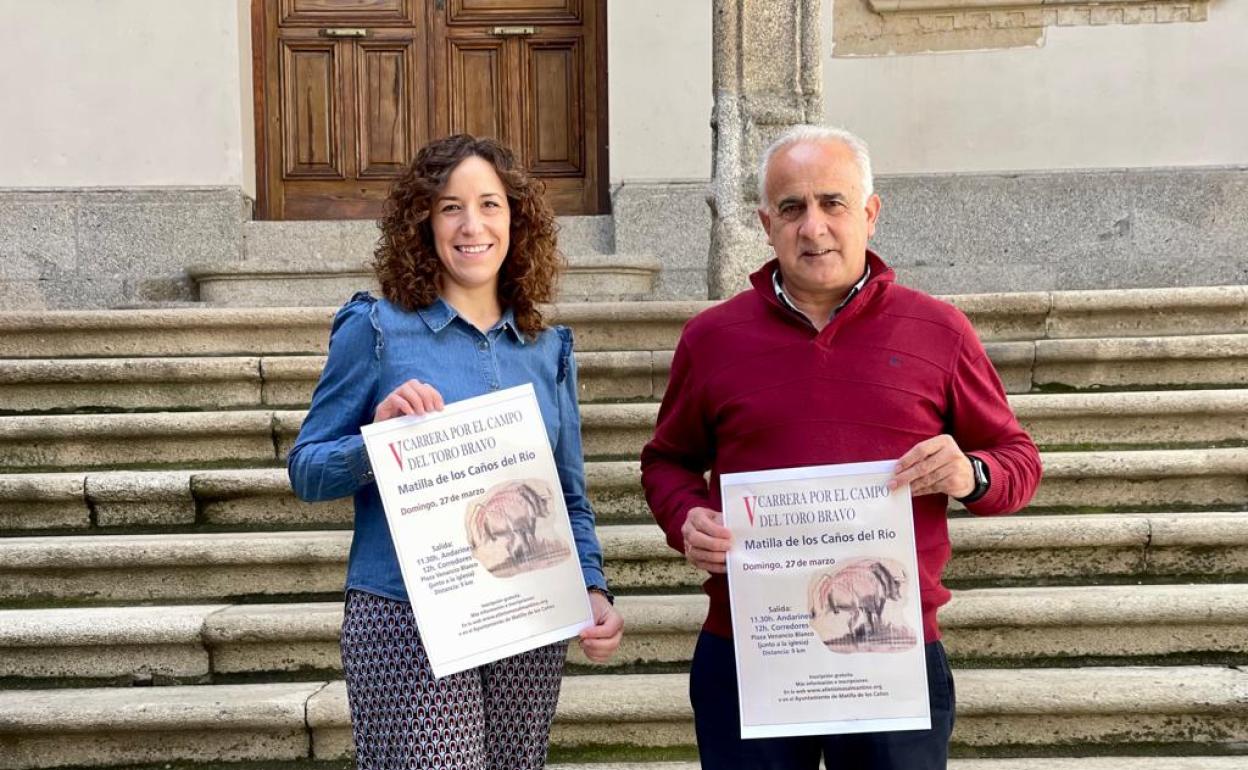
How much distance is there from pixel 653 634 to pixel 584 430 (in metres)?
1.00

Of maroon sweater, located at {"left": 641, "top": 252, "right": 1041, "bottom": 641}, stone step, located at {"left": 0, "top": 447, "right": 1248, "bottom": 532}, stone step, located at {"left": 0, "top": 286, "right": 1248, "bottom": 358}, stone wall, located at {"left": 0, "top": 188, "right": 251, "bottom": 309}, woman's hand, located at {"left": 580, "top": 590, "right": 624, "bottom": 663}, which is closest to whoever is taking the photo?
maroon sweater, located at {"left": 641, "top": 252, "right": 1041, "bottom": 641}

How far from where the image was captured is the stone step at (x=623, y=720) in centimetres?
320

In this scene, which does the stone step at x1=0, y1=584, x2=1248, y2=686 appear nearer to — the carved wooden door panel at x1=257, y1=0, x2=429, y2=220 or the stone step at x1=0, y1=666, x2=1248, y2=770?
the stone step at x1=0, y1=666, x2=1248, y2=770

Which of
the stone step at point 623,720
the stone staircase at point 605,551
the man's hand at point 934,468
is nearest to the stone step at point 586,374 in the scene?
the stone staircase at point 605,551

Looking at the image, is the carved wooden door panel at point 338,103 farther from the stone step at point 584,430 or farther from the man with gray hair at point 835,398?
the man with gray hair at point 835,398

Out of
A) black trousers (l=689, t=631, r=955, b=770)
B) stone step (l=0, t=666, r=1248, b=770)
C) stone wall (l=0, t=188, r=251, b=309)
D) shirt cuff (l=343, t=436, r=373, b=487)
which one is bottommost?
stone step (l=0, t=666, r=1248, b=770)

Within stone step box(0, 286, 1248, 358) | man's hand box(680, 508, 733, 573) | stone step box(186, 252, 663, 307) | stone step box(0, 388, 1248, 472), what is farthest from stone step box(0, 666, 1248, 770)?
stone step box(186, 252, 663, 307)

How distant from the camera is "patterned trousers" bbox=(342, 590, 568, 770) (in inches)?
73.3

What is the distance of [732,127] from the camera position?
5.01 m

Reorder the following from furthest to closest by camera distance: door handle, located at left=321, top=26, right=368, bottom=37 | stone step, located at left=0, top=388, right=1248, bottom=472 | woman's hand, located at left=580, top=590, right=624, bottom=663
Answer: door handle, located at left=321, top=26, right=368, bottom=37, stone step, located at left=0, top=388, right=1248, bottom=472, woman's hand, located at left=580, top=590, right=624, bottom=663

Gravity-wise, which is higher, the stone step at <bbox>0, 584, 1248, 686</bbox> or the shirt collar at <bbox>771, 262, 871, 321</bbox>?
the shirt collar at <bbox>771, 262, 871, 321</bbox>

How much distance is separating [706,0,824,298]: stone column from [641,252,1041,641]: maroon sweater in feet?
9.87

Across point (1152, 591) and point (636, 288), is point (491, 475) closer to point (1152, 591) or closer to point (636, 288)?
point (1152, 591)

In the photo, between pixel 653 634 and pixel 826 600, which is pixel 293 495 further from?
pixel 826 600
